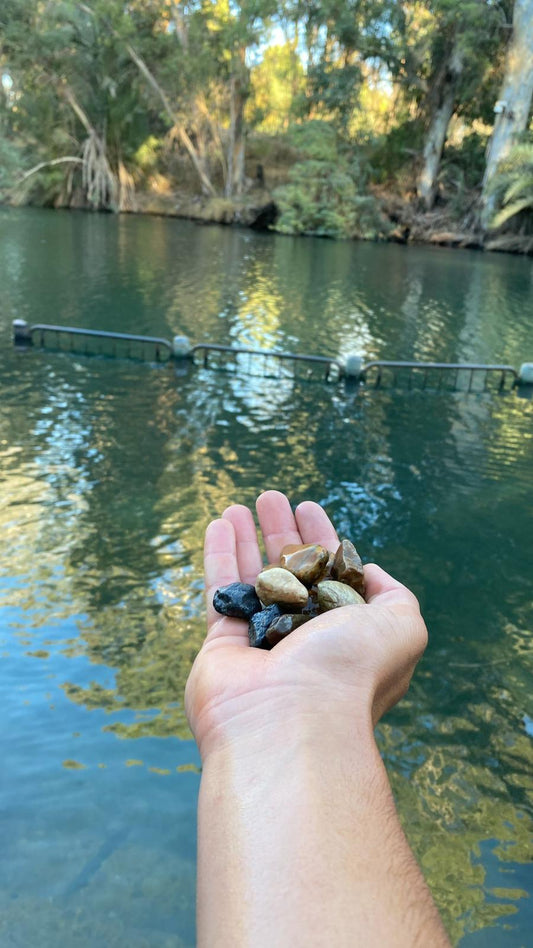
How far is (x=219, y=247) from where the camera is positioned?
1241 inches

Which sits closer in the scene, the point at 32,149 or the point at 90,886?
the point at 90,886

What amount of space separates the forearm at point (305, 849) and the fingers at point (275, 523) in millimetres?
1659

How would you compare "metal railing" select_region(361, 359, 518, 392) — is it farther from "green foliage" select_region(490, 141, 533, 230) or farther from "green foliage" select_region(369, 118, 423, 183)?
"green foliage" select_region(369, 118, 423, 183)

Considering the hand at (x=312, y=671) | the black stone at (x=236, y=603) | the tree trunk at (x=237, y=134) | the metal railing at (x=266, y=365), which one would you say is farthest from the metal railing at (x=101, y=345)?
the tree trunk at (x=237, y=134)

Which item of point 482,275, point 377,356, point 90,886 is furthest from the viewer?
point 482,275

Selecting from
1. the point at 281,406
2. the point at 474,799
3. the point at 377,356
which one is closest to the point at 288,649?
the point at 474,799

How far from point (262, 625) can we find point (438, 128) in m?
44.8

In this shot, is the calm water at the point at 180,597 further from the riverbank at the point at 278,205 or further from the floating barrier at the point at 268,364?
the riverbank at the point at 278,205

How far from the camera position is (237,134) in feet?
145

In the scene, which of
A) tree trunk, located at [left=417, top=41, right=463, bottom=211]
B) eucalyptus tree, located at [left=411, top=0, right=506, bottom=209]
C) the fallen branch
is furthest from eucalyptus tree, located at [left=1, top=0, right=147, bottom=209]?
tree trunk, located at [left=417, top=41, right=463, bottom=211]

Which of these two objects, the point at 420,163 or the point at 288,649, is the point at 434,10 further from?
the point at 288,649

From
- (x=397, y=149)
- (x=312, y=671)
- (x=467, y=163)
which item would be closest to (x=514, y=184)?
(x=467, y=163)

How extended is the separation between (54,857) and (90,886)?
28cm

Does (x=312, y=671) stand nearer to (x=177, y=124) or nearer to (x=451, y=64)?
(x=451, y=64)
